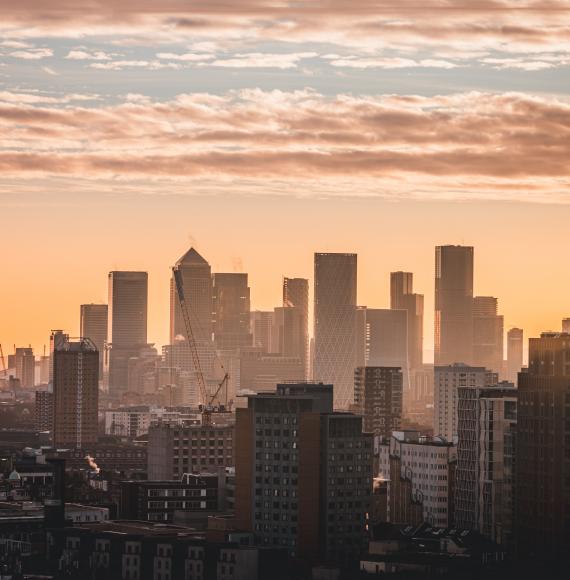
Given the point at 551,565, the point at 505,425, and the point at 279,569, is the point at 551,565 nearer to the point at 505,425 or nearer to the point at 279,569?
the point at 279,569

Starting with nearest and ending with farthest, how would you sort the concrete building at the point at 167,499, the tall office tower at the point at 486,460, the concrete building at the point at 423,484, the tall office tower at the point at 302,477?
the tall office tower at the point at 302,477 → the tall office tower at the point at 486,460 → the concrete building at the point at 167,499 → the concrete building at the point at 423,484

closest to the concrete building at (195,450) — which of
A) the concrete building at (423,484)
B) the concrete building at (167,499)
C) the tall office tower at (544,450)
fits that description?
the concrete building at (423,484)

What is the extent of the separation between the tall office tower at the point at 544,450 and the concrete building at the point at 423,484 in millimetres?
24396

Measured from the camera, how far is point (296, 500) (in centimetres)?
13888

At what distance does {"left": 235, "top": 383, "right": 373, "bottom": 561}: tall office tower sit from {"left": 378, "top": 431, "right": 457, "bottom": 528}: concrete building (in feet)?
104

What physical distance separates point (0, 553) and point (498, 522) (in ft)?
128

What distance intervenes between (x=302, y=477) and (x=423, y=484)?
143 ft

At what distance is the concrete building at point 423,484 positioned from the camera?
175625 millimetres

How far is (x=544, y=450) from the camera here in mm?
145125

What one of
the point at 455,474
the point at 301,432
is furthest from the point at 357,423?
the point at 455,474

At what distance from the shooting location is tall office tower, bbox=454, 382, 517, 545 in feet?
522

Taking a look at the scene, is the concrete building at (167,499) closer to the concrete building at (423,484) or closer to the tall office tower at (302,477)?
the concrete building at (423,484)

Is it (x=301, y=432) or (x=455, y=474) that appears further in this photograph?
(x=455, y=474)

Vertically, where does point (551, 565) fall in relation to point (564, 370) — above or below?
below
